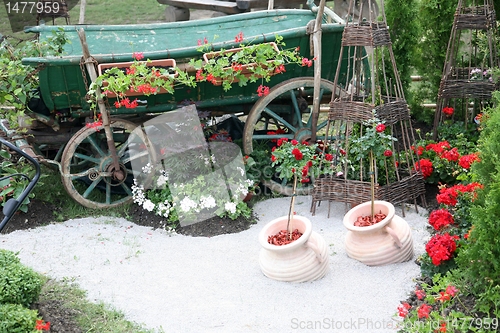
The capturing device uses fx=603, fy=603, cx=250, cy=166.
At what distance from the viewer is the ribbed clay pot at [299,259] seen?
12.4 feet

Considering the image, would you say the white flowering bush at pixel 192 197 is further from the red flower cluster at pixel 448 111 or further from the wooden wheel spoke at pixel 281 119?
the red flower cluster at pixel 448 111

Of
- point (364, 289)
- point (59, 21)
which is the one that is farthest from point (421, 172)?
point (59, 21)

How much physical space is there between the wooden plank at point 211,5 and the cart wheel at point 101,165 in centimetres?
277

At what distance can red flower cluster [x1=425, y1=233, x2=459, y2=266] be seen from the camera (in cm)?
344

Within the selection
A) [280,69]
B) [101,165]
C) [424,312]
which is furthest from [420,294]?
[101,165]

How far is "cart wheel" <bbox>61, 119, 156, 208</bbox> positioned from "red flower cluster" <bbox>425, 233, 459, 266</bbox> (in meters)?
2.36

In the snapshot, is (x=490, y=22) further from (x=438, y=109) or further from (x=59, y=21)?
(x=59, y=21)

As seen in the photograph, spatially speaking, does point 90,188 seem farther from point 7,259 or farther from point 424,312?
point 424,312

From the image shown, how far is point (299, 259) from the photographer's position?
12.5ft

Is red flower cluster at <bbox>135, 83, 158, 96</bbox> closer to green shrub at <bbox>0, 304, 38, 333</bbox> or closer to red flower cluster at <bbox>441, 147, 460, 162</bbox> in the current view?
green shrub at <bbox>0, 304, 38, 333</bbox>

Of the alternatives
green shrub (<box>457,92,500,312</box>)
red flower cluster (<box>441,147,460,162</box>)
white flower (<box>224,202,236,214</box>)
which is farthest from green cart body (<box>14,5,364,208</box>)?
green shrub (<box>457,92,500,312</box>)

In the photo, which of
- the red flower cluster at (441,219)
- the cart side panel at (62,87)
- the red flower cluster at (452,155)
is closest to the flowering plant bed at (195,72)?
the cart side panel at (62,87)

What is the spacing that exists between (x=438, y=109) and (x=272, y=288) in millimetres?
2465

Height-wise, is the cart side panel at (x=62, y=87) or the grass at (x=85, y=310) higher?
the cart side panel at (x=62, y=87)
